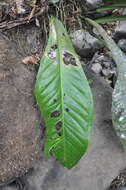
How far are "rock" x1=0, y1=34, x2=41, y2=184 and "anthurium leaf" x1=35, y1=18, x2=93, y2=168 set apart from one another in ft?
0.28

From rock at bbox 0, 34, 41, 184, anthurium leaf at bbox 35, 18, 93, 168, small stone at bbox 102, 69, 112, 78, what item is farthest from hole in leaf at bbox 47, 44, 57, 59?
small stone at bbox 102, 69, 112, 78

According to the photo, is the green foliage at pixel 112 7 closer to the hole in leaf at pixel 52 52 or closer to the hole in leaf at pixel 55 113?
the hole in leaf at pixel 52 52

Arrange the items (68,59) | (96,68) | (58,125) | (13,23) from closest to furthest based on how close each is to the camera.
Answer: (58,125) → (68,59) → (13,23) → (96,68)

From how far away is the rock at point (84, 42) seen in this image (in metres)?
1.86

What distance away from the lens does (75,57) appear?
161 cm

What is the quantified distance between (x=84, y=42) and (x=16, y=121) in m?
0.59

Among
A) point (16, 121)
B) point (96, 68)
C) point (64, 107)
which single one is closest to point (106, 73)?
point (96, 68)

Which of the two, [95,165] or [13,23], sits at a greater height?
[13,23]

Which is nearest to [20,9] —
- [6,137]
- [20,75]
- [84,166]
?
[20,75]

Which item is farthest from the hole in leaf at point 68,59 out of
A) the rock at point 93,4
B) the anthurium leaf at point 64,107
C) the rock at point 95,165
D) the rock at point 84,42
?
the rock at point 93,4

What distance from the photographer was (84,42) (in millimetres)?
1859

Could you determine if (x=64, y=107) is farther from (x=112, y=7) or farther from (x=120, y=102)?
(x=112, y=7)

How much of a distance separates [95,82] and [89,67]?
6.2 inches

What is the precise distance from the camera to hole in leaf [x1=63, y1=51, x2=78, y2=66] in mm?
1582
